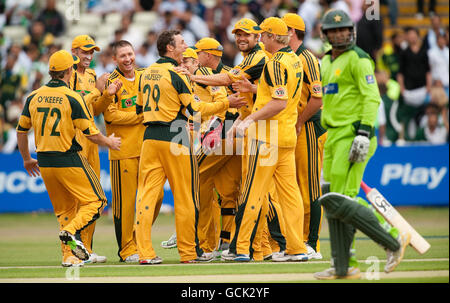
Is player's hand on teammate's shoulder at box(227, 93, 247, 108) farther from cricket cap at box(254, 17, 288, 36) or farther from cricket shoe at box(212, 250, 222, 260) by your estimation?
cricket shoe at box(212, 250, 222, 260)

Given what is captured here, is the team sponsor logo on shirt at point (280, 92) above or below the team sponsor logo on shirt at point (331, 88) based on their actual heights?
below

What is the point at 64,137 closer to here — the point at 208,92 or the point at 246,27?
the point at 208,92

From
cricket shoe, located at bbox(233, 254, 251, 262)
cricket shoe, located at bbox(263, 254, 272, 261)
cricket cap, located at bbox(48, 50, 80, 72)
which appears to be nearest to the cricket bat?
cricket shoe, located at bbox(233, 254, 251, 262)

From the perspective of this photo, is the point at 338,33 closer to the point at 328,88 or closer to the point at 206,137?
the point at 328,88

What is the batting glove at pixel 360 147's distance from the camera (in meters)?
8.00

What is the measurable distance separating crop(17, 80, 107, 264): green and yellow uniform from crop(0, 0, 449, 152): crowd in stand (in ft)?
32.1

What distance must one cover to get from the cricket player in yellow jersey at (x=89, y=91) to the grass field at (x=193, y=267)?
0.54m

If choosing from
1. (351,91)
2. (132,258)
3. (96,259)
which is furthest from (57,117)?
(351,91)

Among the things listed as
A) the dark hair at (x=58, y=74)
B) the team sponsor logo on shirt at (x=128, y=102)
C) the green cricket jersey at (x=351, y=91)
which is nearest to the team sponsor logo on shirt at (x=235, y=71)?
the team sponsor logo on shirt at (x=128, y=102)

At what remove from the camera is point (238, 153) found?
11055mm

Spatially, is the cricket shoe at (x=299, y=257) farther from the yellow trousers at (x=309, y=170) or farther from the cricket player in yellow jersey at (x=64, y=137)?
the cricket player in yellow jersey at (x=64, y=137)

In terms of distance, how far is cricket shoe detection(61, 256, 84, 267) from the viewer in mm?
10109

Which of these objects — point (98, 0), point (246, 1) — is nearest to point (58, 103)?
point (246, 1)

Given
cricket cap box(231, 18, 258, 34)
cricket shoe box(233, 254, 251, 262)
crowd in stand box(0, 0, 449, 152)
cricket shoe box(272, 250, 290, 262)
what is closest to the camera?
cricket shoe box(233, 254, 251, 262)
